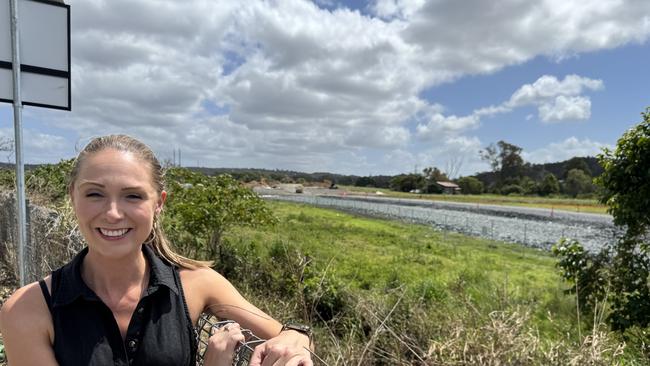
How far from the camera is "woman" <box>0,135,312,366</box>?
4.81 ft

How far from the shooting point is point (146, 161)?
1.72 m

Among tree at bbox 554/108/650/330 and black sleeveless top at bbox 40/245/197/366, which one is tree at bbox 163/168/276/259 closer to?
tree at bbox 554/108/650/330

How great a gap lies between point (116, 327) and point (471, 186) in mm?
96909

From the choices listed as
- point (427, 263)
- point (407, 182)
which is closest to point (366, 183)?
point (407, 182)

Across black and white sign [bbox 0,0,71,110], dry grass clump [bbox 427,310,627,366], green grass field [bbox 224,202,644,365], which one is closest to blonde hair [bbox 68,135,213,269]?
green grass field [bbox 224,202,644,365]

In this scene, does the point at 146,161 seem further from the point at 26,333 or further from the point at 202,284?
the point at 26,333

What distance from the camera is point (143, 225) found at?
166cm

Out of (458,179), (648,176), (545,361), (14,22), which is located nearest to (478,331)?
(545,361)

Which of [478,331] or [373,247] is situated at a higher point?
[478,331]

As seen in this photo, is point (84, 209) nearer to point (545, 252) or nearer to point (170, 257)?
point (170, 257)

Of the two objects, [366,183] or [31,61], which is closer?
[31,61]

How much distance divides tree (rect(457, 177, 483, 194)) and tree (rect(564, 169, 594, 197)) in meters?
22.2

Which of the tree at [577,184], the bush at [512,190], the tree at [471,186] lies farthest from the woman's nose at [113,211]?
the tree at [471,186]

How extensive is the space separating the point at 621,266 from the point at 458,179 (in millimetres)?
102185
